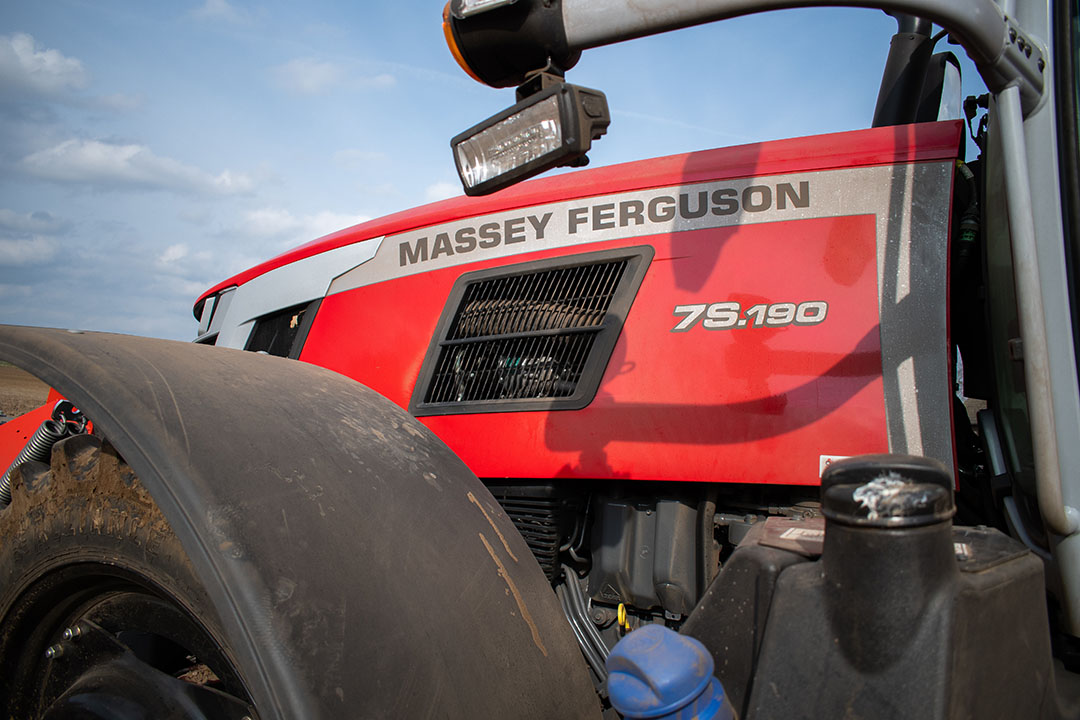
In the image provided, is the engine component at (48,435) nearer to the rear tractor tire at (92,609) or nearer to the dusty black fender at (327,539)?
the rear tractor tire at (92,609)

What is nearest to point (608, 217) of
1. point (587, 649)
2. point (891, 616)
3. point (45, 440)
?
point (587, 649)

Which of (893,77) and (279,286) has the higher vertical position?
(893,77)

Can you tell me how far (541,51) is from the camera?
1066 mm

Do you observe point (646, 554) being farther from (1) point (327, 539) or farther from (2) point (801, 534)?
A: (1) point (327, 539)

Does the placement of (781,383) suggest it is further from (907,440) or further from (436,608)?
(436,608)

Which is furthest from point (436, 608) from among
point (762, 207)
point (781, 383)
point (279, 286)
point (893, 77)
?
point (893, 77)

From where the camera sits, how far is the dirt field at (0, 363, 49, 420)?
522 inches

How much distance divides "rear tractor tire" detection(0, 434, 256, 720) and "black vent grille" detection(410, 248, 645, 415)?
88 centimetres

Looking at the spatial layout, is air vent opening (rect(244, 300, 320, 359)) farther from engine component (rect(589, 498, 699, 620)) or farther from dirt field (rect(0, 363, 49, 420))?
dirt field (rect(0, 363, 49, 420))

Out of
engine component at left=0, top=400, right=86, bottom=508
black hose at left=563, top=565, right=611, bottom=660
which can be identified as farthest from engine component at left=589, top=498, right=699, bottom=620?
engine component at left=0, top=400, right=86, bottom=508

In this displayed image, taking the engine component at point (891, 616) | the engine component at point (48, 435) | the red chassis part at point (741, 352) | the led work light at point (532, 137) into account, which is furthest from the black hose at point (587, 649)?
the engine component at point (48, 435)

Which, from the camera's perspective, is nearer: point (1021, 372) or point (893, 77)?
point (1021, 372)

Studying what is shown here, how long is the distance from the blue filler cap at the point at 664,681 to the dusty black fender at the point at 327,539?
0.28 metres

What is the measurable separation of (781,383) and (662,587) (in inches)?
21.7
